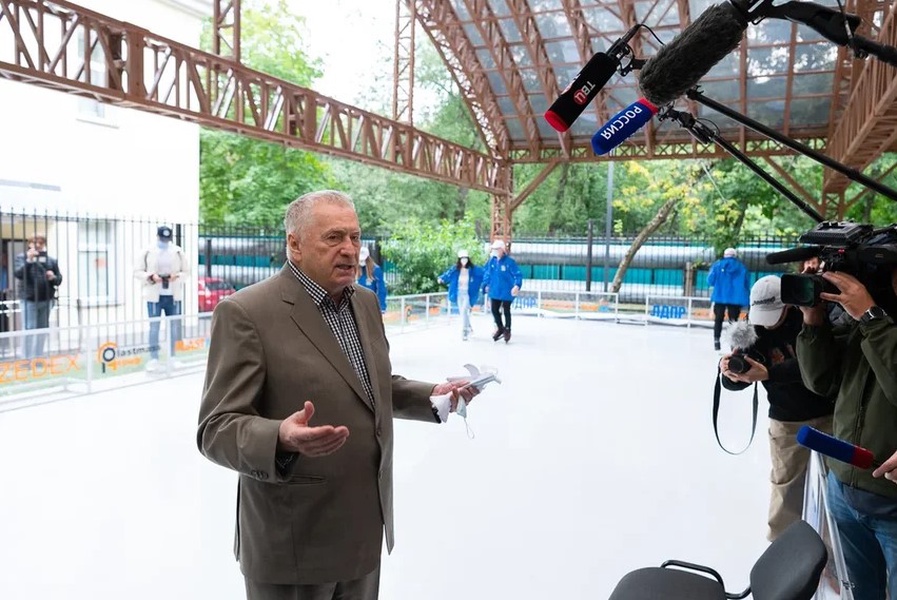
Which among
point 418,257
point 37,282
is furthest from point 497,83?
point 37,282

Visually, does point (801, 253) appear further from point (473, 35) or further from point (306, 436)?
point (473, 35)

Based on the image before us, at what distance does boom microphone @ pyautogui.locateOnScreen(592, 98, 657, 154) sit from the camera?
2.40 m

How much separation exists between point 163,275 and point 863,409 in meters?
8.28

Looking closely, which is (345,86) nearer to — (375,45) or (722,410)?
(375,45)

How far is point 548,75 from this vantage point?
16.4 metres

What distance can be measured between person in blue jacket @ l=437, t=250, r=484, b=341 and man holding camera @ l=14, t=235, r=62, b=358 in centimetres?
604

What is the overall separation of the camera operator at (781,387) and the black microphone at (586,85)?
1.21 m

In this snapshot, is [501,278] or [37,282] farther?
[501,278]

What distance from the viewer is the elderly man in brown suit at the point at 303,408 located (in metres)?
1.85

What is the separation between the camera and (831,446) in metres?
1.75

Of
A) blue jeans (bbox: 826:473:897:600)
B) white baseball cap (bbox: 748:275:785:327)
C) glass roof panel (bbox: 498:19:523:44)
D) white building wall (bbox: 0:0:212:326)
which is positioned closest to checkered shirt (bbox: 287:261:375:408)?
Answer: blue jeans (bbox: 826:473:897:600)

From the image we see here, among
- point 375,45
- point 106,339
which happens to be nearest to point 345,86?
point 375,45

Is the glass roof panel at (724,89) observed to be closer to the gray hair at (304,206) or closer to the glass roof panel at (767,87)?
the glass roof panel at (767,87)

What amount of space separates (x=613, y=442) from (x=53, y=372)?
5708 mm
